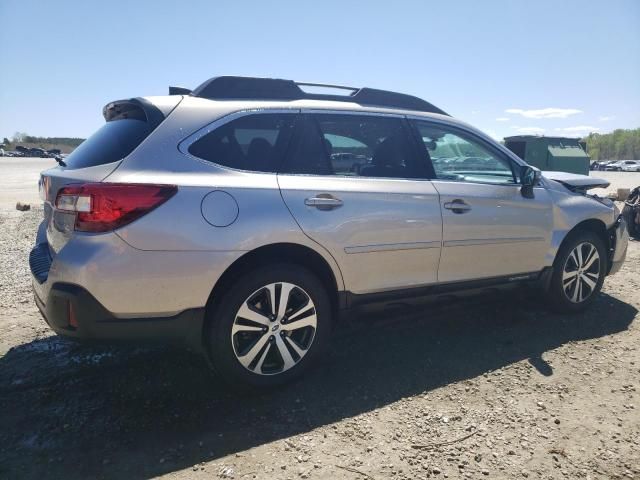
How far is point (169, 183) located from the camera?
2492 mm

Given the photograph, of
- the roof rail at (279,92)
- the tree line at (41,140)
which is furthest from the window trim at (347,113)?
the tree line at (41,140)

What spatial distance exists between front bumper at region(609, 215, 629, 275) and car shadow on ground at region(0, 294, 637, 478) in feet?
2.10

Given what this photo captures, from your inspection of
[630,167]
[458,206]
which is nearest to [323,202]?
[458,206]

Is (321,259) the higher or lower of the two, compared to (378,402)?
higher

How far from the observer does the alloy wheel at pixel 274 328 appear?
2.78 metres

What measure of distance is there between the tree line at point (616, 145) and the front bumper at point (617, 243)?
4661 inches

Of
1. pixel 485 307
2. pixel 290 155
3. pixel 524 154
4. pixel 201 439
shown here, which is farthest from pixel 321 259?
pixel 524 154

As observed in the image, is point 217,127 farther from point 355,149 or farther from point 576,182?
point 576,182

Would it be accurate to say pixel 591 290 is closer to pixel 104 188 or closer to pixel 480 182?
pixel 480 182

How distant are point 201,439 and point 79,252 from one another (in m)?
1.18

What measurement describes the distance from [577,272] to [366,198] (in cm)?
252

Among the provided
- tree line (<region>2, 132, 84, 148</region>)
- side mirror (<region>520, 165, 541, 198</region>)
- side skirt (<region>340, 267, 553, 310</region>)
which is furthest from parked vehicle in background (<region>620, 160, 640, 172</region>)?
tree line (<region>2, 132, 84, 148</region>)

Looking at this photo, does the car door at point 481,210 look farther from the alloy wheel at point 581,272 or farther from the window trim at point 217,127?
the window trim at point 217,127

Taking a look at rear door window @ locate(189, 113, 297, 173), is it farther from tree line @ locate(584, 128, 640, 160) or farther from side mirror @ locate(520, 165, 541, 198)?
tree line @ locate(584, 128, 640, 160)
